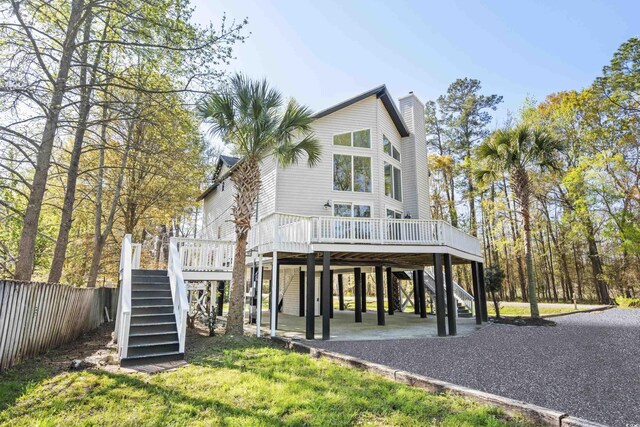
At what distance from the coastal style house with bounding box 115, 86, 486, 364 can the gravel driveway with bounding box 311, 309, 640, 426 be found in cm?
163

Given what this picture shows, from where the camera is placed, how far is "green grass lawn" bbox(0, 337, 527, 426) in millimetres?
3738

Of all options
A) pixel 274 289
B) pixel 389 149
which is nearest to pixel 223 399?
pixel 274 289

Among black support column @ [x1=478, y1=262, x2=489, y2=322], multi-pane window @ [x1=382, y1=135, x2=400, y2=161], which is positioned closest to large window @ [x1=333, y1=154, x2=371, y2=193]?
multi-pane window @ [x1=382, y1=135, x2=400, y2=161]

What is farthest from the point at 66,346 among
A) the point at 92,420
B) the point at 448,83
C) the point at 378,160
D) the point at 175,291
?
the point at 448,83

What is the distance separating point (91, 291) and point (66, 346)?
304 centimetres

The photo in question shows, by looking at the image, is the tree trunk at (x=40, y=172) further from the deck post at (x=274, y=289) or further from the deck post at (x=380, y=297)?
the deck post at (x=380, y=297)

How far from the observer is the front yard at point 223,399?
3.75m

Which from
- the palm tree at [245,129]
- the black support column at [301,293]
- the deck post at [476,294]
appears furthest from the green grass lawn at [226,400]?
the black support column at [301,293]

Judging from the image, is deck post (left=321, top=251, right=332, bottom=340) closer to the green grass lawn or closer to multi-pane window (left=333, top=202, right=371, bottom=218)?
the green grass lawn

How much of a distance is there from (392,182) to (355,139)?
9.18 feet

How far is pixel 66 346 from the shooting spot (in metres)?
7.69

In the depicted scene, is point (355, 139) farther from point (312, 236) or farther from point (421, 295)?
point (421, 295)

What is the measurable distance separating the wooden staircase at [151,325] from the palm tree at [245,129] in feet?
6.23

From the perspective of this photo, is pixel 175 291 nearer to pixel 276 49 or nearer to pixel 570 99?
pixel 276 49
